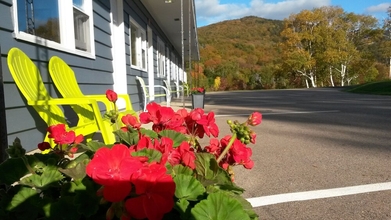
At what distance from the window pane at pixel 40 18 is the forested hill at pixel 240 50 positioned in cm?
3042

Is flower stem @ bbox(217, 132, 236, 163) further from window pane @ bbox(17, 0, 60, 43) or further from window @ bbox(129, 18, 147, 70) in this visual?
window @ bbox(129, 18, 147, 70)

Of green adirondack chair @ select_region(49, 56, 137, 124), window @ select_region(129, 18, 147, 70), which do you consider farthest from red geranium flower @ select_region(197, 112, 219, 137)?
window @ select_region(129, 18, 147, 70)

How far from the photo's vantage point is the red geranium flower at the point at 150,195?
0.55m

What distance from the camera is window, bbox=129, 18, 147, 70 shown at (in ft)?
23.7

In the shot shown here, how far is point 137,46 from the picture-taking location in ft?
25.4

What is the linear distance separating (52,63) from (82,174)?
276 centimetres

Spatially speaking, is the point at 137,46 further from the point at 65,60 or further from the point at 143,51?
the point at 65,60

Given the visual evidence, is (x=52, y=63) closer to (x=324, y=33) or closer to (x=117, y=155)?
(x=117, y=155)

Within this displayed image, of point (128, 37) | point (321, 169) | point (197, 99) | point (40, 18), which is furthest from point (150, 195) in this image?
point (197, 99)

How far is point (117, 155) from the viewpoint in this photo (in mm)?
590

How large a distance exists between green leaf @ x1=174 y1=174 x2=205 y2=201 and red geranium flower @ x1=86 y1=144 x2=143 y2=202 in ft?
0.35

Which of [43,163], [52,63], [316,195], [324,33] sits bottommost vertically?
[316,195]

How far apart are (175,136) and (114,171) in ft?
1.32

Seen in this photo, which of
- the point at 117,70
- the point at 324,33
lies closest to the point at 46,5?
the point at 117,70
